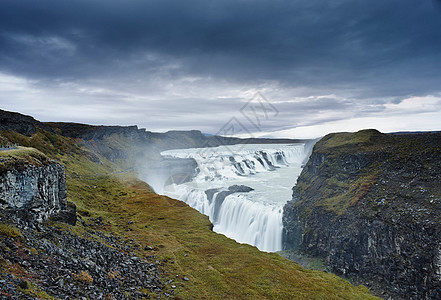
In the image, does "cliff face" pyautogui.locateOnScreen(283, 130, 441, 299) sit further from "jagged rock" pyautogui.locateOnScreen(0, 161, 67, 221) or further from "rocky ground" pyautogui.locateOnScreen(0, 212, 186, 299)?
"jagged rock" pyautogui.locateOnScreen(0, 161, 67, 221)

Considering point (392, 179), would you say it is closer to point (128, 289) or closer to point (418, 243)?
point (418, 243)

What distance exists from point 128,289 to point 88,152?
126m

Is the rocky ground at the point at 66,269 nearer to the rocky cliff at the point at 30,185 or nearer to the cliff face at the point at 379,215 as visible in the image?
the rocky cliff at the point at 30,185

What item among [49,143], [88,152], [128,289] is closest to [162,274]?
[128,289]

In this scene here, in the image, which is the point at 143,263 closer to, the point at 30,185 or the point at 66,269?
the point at 66,269

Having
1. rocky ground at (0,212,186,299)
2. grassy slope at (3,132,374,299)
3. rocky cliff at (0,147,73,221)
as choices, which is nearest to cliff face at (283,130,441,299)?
grassy slope at (3,132,374,299)

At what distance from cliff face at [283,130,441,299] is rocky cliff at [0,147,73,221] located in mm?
40767

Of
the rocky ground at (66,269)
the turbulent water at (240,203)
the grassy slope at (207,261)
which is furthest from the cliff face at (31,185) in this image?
the turbulent water at (240,203)

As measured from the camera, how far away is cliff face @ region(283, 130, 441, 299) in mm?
30500

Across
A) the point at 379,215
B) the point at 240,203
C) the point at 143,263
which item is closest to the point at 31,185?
the point at 143,263

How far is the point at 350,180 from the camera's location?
52438 mm

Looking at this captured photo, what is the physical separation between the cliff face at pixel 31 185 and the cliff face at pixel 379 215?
4072 centimetres

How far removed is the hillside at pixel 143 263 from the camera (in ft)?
46.6

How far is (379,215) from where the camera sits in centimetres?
3756
